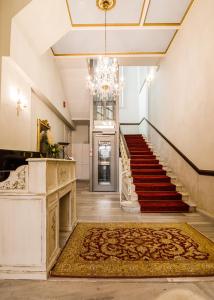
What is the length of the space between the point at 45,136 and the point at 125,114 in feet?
22.4

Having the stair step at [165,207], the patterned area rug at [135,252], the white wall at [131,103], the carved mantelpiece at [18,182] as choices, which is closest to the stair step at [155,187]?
the stair step at [165,207]

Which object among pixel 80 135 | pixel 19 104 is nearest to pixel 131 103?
pixel 80 135

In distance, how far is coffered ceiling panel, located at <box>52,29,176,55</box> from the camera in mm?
5523

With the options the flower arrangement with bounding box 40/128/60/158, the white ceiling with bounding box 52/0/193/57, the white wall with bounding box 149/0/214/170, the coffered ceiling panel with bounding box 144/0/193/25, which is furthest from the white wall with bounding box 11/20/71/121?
the white wall with bounding box 149/0/214/170

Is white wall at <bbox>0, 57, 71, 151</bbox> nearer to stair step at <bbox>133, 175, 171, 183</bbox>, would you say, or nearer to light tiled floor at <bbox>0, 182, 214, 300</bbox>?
light tiled floor at <bbox>0, 182, 214, 300</bbox>

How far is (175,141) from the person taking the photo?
600 centimetres

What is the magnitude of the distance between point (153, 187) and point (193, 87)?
8.28 ft

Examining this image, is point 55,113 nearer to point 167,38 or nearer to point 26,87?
point 26,87

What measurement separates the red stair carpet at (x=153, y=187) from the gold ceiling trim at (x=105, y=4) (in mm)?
3973

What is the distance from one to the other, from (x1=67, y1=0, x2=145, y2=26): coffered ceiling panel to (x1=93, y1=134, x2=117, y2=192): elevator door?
3.81 meters

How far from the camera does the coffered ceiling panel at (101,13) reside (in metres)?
4.57

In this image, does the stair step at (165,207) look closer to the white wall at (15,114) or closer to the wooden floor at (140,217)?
the wooden floor at (140,217)

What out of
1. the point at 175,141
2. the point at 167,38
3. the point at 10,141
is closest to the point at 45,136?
the point at 10,141

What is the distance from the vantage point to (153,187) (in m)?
5.58
